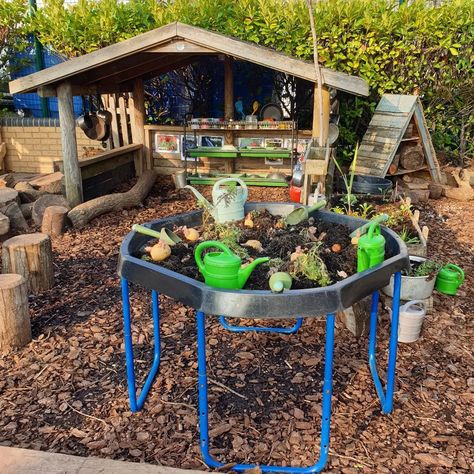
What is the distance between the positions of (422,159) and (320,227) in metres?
4.83

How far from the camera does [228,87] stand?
727 cm

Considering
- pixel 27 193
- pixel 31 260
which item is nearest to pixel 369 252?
pixel 31 260

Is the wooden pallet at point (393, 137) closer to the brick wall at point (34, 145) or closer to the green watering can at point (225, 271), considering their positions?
Answer: the brick wall at point (34, 145)

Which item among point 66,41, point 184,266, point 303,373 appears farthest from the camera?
point 66,41

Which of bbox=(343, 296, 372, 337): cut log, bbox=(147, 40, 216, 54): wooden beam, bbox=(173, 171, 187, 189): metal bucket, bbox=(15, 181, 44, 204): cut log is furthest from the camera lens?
bbox=(173, 171, 187, 189): metal bucket

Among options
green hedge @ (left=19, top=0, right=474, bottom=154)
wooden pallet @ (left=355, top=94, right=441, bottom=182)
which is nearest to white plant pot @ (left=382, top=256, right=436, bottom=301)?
wooden pallet @ (left=355, top=94, right=441, bottom=182)

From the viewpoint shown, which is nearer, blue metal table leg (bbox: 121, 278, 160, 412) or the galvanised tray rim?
the galvanised tray rim

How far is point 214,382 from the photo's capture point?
3074 mm

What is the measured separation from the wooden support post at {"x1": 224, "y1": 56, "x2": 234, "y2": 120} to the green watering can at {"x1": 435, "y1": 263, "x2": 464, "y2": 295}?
4.26 meters

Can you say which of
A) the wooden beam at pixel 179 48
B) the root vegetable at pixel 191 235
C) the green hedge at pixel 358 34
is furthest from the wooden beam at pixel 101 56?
the root vegetable at pixel 191 235

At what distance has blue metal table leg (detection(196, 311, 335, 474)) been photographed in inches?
82.1

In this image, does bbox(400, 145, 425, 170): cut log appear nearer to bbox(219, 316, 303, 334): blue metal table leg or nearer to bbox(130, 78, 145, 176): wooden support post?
bbox(130, 78, 145, 176): wooden support post

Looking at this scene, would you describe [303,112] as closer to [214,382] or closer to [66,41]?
[66,41]

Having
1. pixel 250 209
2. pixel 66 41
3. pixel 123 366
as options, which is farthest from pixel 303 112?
pixel 123 366
